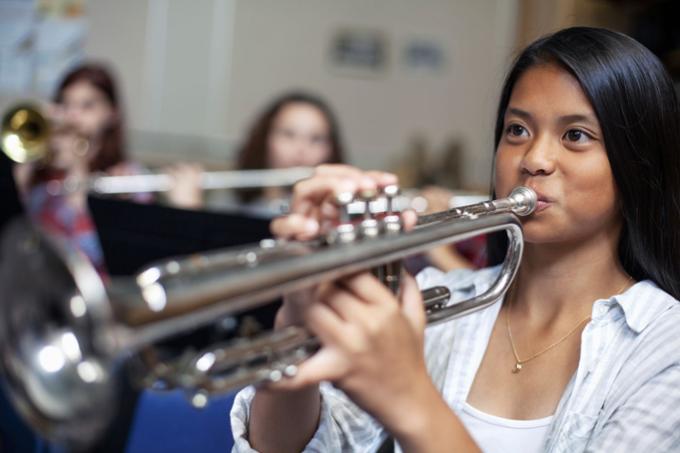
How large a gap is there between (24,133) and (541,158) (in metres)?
1.64

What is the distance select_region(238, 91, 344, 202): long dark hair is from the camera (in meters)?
2.80

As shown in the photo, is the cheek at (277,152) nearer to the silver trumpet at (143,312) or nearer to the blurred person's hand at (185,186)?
the blurred person's hand at (185,186)

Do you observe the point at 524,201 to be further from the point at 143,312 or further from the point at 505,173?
the point at 143,312

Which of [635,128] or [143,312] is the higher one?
[635,128]

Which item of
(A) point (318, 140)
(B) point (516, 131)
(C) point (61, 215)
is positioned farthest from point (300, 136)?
(B) point (516, 131)

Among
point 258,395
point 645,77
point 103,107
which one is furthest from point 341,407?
point 103,107

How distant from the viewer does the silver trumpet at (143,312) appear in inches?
23.1

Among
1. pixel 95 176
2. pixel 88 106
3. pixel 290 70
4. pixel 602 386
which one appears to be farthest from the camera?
pixel 290 70

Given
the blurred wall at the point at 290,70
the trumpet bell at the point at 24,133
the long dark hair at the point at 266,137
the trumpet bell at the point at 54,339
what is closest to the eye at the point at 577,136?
the trumpet bell at the point at 54,339

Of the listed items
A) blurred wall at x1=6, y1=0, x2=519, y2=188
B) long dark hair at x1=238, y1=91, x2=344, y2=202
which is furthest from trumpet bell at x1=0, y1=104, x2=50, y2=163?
blurred wall at x1=6, y1=0, x2=519, y2=188

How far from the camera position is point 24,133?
223 cm

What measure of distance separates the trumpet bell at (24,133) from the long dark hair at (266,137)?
0.74m

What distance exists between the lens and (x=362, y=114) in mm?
3715

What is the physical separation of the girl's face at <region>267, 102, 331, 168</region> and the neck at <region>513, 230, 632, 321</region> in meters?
1.75
